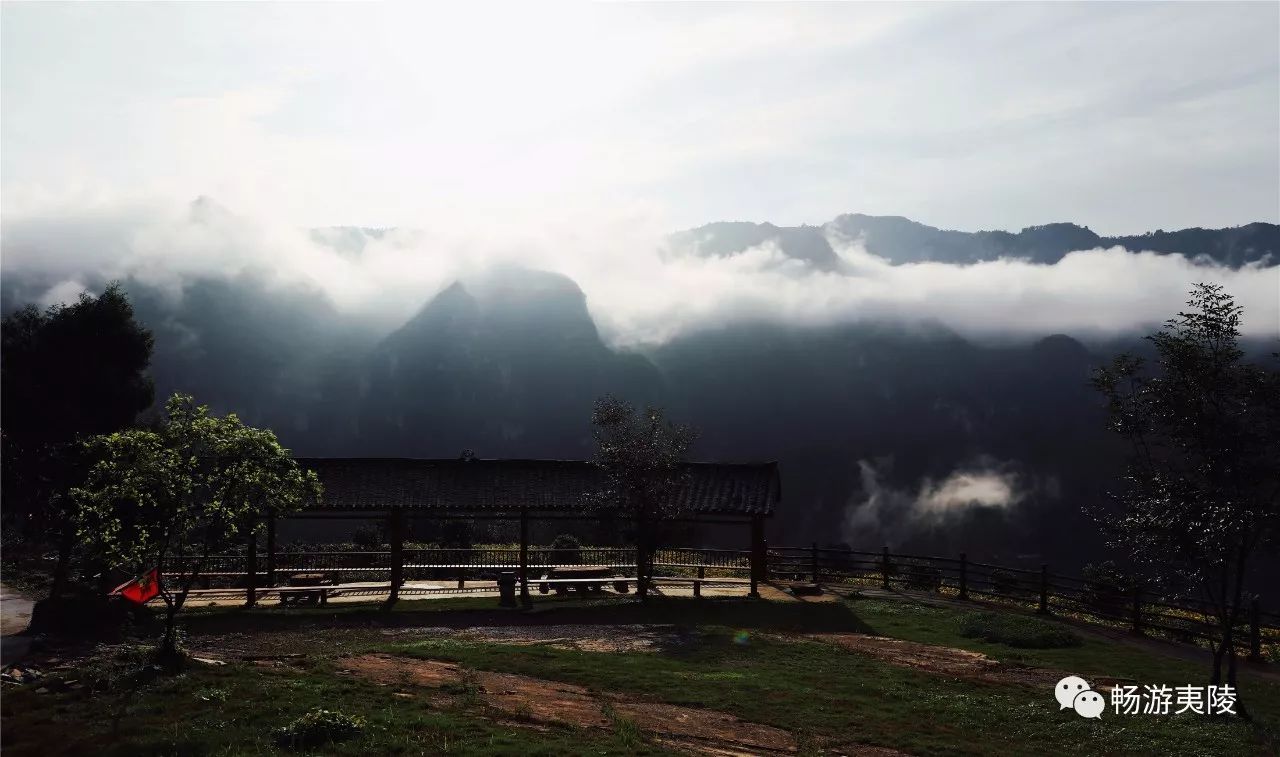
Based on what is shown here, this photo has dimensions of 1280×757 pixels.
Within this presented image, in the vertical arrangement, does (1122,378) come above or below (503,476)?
above

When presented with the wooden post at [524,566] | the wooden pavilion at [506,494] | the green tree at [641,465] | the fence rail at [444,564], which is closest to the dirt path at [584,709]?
the wooden post at [524,566]

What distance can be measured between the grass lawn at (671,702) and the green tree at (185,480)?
8.75 feet

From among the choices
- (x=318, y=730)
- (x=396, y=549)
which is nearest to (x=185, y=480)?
(x=318, y=730)

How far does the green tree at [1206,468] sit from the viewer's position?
15047 millimetres

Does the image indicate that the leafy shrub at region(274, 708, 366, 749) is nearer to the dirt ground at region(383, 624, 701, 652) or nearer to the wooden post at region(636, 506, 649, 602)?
the dirt ground at region(383, 624, 701, 652)

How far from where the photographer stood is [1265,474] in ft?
50.1

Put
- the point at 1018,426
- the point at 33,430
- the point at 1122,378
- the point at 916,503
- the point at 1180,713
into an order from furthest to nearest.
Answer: the point at 1018,426 → the point at 916,503 → the point at 33,430 → the point at 1122,378 → the point at 1180,713

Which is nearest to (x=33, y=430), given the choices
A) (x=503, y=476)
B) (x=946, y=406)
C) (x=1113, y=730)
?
(x=503, y=476)

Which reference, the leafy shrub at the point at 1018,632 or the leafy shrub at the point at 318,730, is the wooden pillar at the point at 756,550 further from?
the leafy shrub at the point at 318,730

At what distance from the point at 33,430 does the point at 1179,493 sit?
3013 centimetres

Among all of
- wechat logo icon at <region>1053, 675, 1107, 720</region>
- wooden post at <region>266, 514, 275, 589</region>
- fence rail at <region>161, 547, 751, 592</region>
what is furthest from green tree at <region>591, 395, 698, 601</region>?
wechat logo icon at <region>1053, 675, 1107, 720</region>

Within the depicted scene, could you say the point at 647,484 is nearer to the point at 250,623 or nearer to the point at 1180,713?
the point at 250,623

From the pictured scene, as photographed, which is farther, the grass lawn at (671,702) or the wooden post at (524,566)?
the wooden post at (524,566)

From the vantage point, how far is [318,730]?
11867 mm
